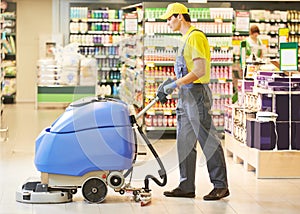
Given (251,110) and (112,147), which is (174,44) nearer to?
(251,110)

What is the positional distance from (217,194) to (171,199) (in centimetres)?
41

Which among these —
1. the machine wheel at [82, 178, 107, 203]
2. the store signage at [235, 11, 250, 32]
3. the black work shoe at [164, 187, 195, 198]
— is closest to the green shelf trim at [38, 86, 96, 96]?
the store signage at [235, 11, 250, 32]

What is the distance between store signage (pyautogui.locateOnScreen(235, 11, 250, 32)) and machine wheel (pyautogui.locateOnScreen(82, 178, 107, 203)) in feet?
30.1

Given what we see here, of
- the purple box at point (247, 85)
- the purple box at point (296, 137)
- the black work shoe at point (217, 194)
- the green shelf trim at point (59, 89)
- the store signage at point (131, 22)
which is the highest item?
the store signage at point (131, 22)

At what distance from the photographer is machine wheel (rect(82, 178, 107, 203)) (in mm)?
6320

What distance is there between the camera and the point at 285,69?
784cm

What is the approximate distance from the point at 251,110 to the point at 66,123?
280cm

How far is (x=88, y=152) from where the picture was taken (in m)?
6.25

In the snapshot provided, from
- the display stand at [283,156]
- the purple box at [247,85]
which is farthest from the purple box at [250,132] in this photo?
the purple box at [247,85]

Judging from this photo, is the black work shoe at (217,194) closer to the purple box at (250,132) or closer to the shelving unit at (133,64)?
the purple box at (250,132)

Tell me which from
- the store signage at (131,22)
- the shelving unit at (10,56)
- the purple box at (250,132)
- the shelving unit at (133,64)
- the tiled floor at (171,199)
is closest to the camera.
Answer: the tiled floor at (171,199)

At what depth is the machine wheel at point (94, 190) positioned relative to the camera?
249 inches

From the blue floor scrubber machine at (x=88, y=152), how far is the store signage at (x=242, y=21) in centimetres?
887

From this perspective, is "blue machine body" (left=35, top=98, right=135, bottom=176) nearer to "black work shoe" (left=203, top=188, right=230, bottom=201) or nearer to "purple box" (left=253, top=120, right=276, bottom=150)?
"black work shoe" (left=203, top=188, right=230, bottom=201)
